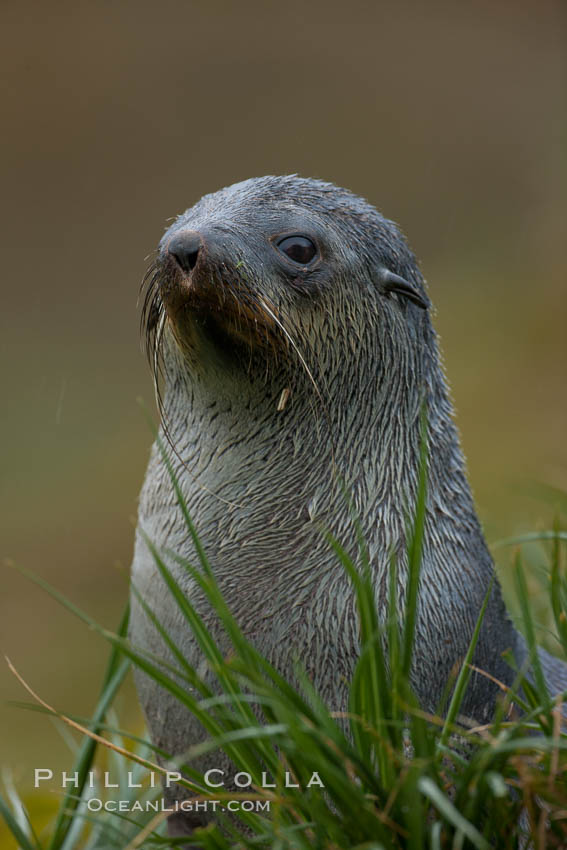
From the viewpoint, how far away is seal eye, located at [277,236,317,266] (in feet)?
7.06

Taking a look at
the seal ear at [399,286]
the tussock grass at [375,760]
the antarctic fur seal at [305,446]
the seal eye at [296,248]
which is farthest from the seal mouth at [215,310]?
the tussock grass at [375,760]

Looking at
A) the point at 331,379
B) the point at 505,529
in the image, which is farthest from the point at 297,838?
the point at 505,529

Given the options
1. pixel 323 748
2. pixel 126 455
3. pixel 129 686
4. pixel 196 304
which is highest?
pixel 196 304

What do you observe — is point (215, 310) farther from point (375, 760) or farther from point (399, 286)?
point (375, 760)

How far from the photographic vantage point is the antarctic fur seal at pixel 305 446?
210cm

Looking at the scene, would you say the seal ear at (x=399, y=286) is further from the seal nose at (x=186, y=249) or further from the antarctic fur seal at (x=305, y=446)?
the seal nose at (x=186, y=249)

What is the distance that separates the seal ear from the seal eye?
0.66 feet

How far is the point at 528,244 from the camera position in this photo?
33.1ft

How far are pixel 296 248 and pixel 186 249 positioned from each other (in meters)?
0.28

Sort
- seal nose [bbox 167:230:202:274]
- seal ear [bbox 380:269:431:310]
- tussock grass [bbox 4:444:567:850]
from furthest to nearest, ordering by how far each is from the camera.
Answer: seal ear [bbox 380:269:431:310] → seal nose [bbox 167:230:202:274] → tussock grass [bbox 4:444:567:850]

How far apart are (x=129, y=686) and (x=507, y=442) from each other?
10.3 ft

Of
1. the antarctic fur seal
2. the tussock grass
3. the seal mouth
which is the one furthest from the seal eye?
the tussock grass

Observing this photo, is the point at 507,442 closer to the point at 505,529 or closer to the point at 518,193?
the point at 505,529

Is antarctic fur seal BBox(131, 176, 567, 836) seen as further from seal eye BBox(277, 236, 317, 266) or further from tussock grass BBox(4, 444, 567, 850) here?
tussock grass BBox(4, 444, 567, 850)
